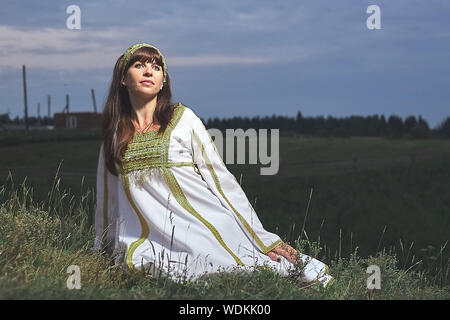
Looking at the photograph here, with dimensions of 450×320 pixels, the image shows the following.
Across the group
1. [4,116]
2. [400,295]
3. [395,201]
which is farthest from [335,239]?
[4,116]

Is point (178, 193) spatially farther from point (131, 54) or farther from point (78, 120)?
point (78, 120)

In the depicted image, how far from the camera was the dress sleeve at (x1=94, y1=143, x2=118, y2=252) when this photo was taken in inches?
200

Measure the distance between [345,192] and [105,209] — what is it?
53.9ft

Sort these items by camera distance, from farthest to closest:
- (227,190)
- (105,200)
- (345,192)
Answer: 1. (345,192)
2. (105,200)
3. (227,190)

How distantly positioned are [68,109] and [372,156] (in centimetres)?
3491

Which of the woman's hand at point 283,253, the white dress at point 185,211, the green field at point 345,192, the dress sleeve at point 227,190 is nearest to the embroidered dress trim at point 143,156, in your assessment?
the white dress at point 185,211

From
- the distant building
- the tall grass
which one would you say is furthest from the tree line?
the tall grass

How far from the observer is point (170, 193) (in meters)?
4.72

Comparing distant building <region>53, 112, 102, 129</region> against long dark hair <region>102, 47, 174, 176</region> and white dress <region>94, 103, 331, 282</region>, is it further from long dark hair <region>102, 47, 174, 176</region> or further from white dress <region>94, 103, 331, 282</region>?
white dress <region>94, 103, 331, 282</region>

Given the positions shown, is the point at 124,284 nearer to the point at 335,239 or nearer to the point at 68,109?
the point at 335,239

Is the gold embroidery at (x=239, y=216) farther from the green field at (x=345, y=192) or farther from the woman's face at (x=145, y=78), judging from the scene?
the green field at (x=345, y=192)

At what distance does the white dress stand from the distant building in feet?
168

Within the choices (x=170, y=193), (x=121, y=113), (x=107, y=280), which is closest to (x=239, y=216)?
(x=170, y=193)

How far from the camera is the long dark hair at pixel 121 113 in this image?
4.84 m
